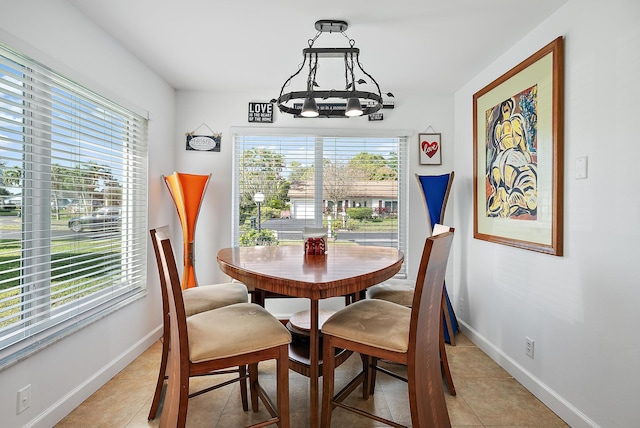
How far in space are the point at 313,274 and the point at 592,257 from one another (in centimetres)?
150

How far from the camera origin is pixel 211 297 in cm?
206

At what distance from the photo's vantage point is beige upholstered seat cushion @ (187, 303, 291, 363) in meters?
1.43

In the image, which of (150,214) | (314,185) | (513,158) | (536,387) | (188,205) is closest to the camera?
(536,387)

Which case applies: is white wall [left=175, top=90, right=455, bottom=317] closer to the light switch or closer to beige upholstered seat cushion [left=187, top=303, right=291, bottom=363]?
the light switch

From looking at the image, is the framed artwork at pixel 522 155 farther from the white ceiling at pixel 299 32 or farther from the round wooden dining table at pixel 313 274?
the round wooden dining table at pixel 313 274

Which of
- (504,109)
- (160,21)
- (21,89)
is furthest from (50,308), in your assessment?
(504,109)

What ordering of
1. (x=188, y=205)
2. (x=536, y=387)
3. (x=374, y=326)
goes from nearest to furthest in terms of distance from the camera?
(x=374, y=326) < (x=536, y=387) < (x=188, y=205)

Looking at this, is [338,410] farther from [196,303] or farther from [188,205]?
[188,205]

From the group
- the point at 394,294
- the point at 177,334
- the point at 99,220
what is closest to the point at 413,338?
the point at 394,294

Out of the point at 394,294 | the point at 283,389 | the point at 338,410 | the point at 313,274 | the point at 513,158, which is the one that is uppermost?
the point at 513,158

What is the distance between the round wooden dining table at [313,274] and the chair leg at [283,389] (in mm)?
146

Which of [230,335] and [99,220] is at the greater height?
[99,220]

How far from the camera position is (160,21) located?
7.17 ft

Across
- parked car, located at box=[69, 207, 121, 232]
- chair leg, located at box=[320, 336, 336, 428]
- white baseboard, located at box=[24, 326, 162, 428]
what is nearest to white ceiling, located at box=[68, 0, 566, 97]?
parked car, located at box=[69, 207, 121, 232]
